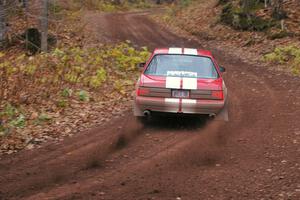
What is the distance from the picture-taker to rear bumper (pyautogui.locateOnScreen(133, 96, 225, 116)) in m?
8.02

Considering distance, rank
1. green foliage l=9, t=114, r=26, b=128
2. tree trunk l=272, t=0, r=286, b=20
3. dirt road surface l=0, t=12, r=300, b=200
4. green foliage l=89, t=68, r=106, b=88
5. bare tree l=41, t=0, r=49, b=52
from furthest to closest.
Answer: tree trunk l=272, t=0, r=286, b=20 → bare tree l=41, t=0, r=49, b=52 → green foliage l=89, t=68, r=106, b=88 → green foliage l=9, t=114, r=26, b=128 → dirt road surface l=0, t=12, r=300, b=200

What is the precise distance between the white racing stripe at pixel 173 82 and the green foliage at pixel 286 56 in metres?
9.04

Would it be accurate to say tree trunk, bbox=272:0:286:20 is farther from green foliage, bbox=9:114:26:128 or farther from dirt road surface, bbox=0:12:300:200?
green foliage, bbox=9:114:26:128

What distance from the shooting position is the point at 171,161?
6.60 metres

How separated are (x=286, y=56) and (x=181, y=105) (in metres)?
10.4

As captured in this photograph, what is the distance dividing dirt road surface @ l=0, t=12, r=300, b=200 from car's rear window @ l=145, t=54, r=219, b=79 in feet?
3.63

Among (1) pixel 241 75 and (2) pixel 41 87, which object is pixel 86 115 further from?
(1) pixel 241 75

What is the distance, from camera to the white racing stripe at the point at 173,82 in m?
8.08

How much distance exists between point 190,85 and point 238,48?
13969 mm

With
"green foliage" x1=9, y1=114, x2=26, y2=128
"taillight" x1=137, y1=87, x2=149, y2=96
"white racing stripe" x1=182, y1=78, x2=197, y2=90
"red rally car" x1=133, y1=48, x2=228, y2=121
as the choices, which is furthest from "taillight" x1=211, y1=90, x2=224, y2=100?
"green foliage" x1=9, y1=114, x2=26, y2=128

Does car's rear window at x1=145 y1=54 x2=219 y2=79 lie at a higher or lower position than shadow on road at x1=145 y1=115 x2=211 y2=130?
higher

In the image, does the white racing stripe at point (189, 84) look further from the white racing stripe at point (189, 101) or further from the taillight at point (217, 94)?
the taillight at point (217, 94)

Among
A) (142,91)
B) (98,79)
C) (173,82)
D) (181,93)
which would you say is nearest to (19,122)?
(142,91)

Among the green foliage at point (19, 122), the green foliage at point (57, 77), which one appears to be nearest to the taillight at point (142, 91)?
the green foliage at point (57, 77)
